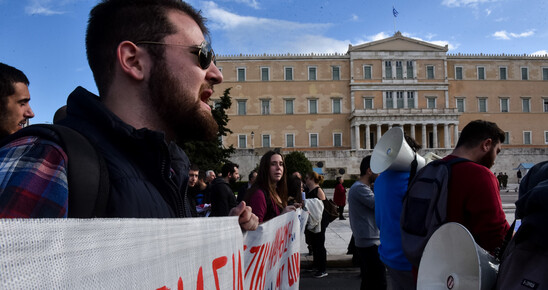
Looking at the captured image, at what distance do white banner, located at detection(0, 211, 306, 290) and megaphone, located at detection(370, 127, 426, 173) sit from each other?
2.07 m

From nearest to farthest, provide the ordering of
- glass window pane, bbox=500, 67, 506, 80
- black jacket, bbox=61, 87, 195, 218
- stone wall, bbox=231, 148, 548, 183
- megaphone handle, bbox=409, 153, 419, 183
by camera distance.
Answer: black jacket, bbox=61, 87, 195, 218, megaphone handle, bbox=409, 153, 419, 183, stone wall, bbox=231, 148, 548, 183, glass window pane, bbox=500, 67, 506, 80

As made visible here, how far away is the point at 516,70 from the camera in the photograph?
45.6 metres

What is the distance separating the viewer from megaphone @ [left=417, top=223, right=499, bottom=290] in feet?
4.55

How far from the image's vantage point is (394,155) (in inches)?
131

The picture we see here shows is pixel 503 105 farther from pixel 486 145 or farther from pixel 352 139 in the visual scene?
pixel 486 145

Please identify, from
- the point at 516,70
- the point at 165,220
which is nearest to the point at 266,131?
the point at 516,70

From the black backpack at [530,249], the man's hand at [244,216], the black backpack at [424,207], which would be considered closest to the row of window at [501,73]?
the black backpack at [424,207]

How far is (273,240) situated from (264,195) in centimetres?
117

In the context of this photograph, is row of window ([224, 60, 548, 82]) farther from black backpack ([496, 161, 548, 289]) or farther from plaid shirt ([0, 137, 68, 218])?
plaid shirt ([0, 137, 68, 218])

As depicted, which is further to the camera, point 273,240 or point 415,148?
point 415,148

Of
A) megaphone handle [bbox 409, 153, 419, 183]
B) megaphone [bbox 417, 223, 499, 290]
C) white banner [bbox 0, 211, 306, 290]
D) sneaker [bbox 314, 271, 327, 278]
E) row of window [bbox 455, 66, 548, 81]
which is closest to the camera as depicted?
white banner [bbox 0, 211, 306, 290]

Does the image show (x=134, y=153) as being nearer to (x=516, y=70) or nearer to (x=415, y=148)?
(x=415, y=148)

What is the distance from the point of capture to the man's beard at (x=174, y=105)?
131 centimetres

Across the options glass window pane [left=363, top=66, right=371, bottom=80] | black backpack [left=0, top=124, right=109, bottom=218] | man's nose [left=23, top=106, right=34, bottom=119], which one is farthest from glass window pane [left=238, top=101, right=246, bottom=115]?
black backpack [left=0, top=124, right=109, bottom=218]
